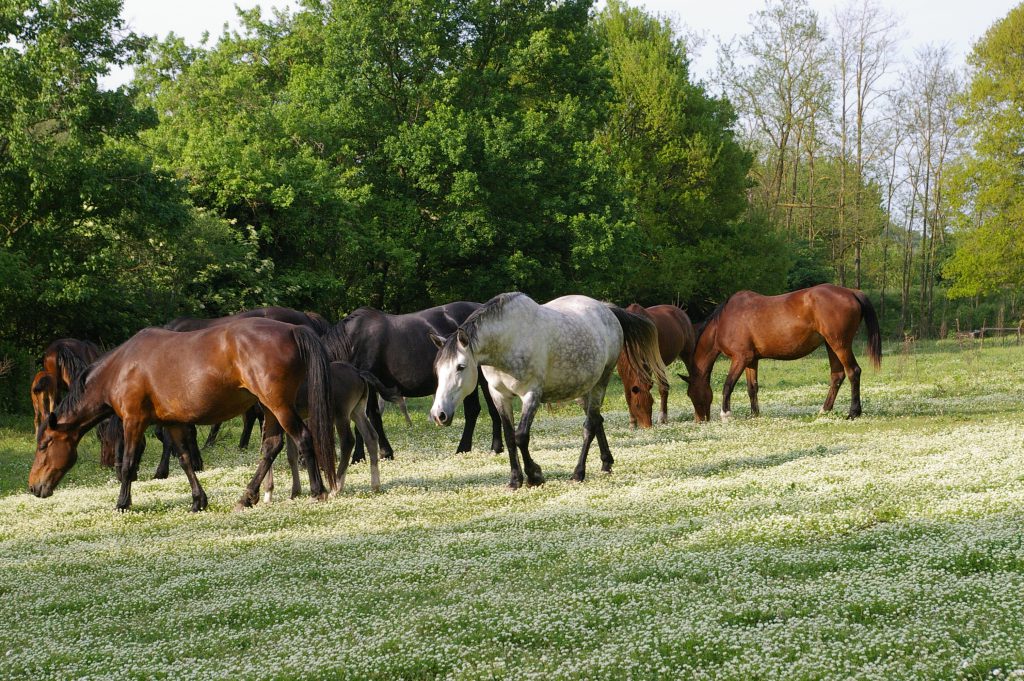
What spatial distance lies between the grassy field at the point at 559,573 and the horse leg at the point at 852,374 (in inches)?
159

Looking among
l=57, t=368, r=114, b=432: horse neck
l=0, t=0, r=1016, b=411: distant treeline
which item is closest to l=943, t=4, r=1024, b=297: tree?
l=0, t=0, r=1016, b=411: distant treeline

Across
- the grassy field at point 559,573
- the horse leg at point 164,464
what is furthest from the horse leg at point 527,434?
the horse leg at point 164,464

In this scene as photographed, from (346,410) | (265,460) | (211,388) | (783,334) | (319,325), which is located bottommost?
(265,460)

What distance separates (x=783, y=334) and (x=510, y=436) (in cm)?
980

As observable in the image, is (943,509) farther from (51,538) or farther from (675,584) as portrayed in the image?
(51,538)

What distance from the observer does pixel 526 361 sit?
11.8m

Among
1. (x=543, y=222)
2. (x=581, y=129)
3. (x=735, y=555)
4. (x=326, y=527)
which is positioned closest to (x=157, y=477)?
(x=326, y=527)

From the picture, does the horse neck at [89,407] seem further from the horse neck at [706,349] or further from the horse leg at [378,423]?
the horse neck at [706,349]

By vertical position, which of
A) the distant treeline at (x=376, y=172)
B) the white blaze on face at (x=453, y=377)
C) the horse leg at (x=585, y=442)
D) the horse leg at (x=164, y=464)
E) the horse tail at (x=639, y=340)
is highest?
the distant treeline at (x=376, y=172)

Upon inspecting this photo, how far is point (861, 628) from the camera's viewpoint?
5.50 meters

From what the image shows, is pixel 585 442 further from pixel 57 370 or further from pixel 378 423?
pixel 57 370

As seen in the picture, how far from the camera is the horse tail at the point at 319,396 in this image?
11031mm

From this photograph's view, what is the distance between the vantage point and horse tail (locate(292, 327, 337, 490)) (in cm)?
1103

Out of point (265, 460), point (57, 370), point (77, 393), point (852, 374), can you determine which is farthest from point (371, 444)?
point (852, 374)
